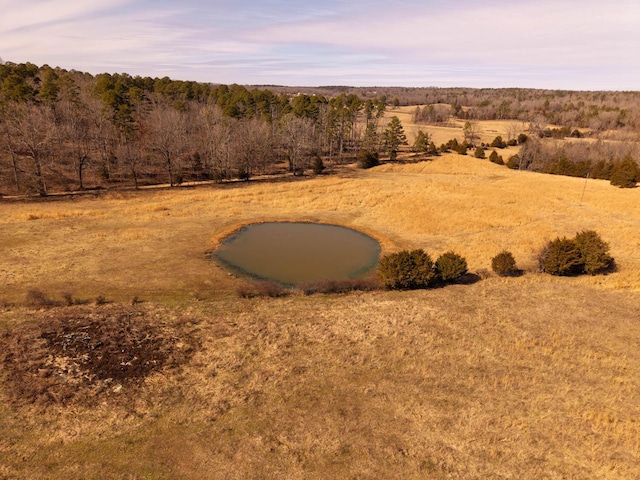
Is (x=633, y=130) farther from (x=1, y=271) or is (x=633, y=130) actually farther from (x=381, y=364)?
(x=1, y=271)

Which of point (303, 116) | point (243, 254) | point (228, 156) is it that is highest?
point (303, 116)

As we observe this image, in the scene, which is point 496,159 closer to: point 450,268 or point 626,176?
point 626,176

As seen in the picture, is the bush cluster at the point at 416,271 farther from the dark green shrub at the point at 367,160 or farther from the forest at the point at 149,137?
the dark green shrub at the point at 367,160

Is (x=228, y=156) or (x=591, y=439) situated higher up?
(x=228, y=156)

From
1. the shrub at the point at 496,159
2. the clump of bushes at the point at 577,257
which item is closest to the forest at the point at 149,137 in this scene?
the shrub at the point at 496,159

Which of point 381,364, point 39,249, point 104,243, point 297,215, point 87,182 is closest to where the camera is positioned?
point 381,364

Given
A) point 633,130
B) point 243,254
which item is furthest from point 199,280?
point 633,130

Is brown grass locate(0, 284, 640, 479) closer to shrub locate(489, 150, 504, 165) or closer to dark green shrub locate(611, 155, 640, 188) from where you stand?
dark green shrub locate(611, 155, 640, 188)

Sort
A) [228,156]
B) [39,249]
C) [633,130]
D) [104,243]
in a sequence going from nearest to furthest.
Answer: [39,249] → [104,243] → [228,156] → [633,130]
